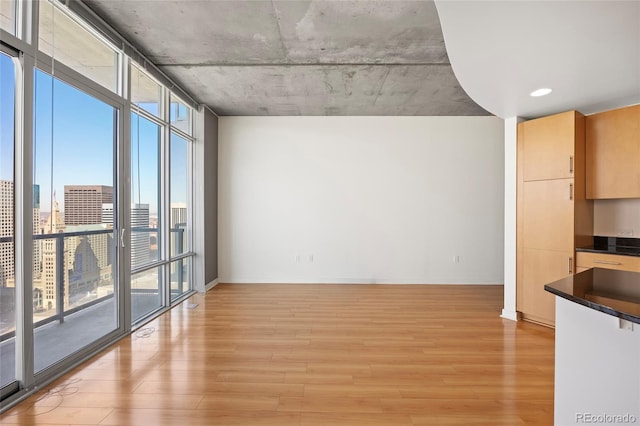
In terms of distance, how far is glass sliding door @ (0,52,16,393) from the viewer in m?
2.10

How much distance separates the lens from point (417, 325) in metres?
3.62

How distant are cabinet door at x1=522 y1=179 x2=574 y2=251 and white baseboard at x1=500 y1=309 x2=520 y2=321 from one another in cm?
87

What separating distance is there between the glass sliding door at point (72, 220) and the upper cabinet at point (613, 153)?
5290mm

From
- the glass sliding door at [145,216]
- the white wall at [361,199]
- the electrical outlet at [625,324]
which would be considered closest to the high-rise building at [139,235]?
the glass sliding door at [145,216]

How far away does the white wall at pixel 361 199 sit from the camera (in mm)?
5727

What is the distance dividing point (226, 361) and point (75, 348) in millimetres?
1377

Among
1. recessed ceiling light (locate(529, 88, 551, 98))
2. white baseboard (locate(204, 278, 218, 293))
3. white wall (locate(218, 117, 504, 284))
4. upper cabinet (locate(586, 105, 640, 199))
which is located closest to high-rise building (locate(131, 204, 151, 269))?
white baseboard (locate(204, 278, 218, 293))

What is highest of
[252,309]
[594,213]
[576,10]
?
[576,10]

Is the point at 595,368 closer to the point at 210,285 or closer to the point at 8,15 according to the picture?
the point at 8,15

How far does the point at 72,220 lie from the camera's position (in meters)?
2.72

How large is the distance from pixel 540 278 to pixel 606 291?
2559 mm

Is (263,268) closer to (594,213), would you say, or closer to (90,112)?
(90,112)

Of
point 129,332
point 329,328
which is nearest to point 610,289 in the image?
point 329,328

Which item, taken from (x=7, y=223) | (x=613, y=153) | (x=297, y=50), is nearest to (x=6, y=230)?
(x=7, y=223)
